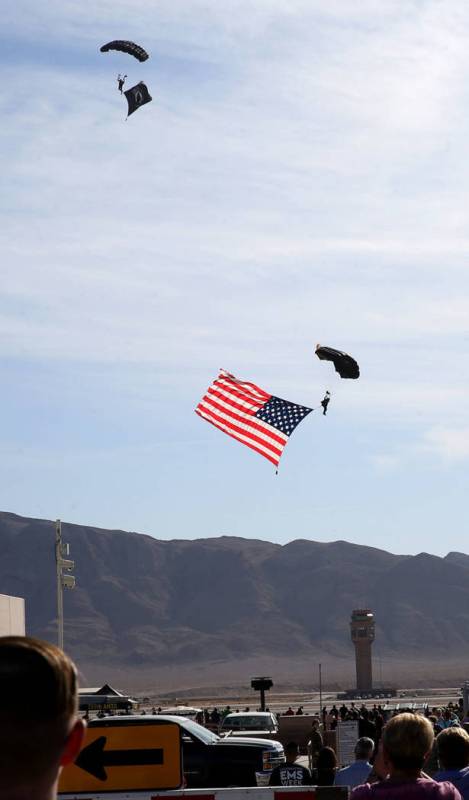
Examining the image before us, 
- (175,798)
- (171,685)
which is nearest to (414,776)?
(175,798)

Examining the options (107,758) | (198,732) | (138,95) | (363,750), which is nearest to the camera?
(107,758)

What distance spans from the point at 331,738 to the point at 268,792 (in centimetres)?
2872

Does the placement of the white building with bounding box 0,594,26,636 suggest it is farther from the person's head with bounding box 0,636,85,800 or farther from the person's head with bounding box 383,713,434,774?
the person's head with bounding box 0,636,85,800

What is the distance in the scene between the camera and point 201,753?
63.8ft

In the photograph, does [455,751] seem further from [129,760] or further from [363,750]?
[363,750]

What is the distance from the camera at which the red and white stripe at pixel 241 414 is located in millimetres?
25078

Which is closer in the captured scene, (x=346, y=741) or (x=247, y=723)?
(x=346, y=741)

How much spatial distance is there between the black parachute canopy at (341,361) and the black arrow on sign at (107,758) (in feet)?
84.4

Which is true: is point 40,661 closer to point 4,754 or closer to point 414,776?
point 4,754

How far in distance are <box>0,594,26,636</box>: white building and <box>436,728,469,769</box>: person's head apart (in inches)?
1634

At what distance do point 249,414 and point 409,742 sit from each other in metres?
20.1

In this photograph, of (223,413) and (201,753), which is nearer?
(201,753)

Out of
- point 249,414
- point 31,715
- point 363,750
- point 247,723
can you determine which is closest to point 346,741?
point 249,414

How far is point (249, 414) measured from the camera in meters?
25.5
